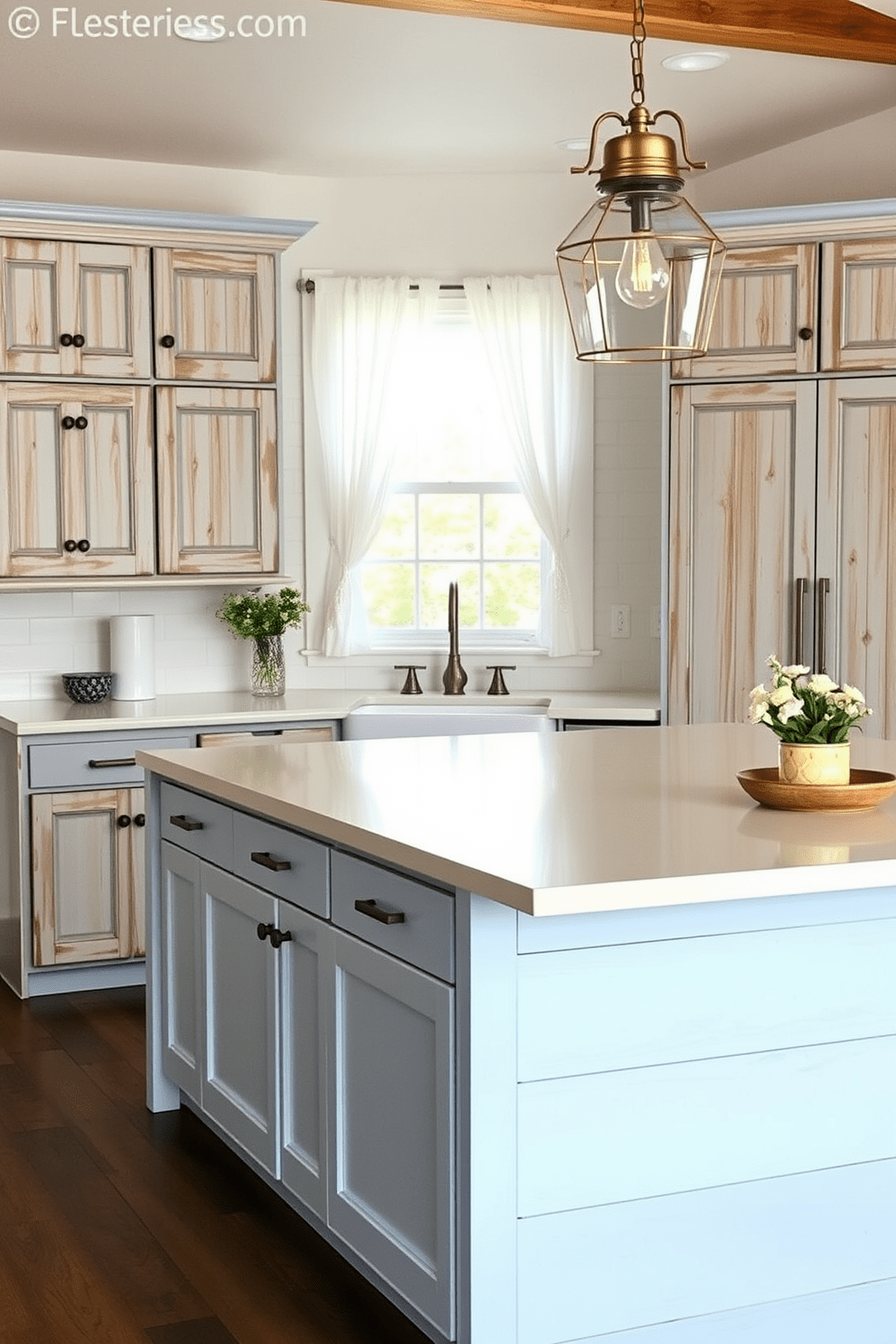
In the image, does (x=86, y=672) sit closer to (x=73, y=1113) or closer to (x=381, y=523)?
(x=381, y=523)

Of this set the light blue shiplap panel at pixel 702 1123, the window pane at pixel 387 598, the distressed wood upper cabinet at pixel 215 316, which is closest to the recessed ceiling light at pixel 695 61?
the distressed wood upper cabinet at pixel 215 316

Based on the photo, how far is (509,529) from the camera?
5.89 meters

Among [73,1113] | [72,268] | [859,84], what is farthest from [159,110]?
[73,1113]

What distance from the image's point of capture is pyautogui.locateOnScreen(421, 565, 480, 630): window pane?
19.3 ft

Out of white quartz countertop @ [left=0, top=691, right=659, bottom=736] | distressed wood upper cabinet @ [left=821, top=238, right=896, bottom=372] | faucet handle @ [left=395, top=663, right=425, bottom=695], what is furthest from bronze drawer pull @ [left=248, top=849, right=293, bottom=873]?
distressed wood upper cabinet @ [left=821, top=238, right=896, bottom=372]

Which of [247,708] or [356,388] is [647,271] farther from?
Answer: [356,388]

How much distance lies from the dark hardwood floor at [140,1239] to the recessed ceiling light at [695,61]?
319 cm

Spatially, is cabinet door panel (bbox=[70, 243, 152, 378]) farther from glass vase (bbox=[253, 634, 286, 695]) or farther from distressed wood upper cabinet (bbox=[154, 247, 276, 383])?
glass vase (bbox=[253, 634, 286, 695])

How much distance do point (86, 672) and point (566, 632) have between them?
5.86ft

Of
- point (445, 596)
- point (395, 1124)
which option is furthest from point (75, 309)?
point (395, 1124)

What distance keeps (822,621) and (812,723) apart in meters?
2.29

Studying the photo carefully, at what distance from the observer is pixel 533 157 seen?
213 inches

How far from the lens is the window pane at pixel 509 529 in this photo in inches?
232

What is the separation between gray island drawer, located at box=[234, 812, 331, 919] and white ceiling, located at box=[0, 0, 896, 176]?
220 centimetres
